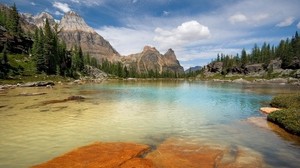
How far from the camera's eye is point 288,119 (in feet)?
78.9

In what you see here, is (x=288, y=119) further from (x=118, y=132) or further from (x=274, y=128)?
(x=118, y=132)

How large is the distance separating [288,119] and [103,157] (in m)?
18.9

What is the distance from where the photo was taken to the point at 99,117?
2959 cm

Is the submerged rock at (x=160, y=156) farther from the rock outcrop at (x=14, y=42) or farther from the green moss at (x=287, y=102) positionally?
the rock outcrop at (x=14, y=42)

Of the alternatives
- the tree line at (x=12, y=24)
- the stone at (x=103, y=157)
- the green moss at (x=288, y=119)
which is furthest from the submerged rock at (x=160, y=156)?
the tree line at (x=12, y=24)

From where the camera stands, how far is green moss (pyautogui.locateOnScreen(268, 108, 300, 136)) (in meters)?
22.0

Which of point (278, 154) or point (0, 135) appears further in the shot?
point (0, 135)

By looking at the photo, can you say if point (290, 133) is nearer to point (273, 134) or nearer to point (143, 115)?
point (273, 134)

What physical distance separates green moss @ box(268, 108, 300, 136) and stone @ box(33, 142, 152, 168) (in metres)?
13.9

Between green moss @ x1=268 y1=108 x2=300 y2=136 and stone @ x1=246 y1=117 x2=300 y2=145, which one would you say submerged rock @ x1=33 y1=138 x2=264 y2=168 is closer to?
stone @ x1=246 y1=117 x2=300 y2=145

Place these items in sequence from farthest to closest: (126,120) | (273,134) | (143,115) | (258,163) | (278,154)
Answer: (143,115) < (126,120) < (273,134) < (278,154) < (258,163)

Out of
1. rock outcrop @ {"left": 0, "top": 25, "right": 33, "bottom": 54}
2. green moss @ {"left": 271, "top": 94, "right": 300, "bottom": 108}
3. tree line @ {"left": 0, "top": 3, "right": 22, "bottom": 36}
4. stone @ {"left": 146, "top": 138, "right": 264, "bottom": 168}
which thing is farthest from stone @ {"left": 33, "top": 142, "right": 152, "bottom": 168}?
tree line @ {"left": 0, "top": 3, "right": 22, "bottom": 36}

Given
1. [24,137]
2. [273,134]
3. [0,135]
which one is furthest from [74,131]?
[273,134]

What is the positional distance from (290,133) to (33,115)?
28.3 m
